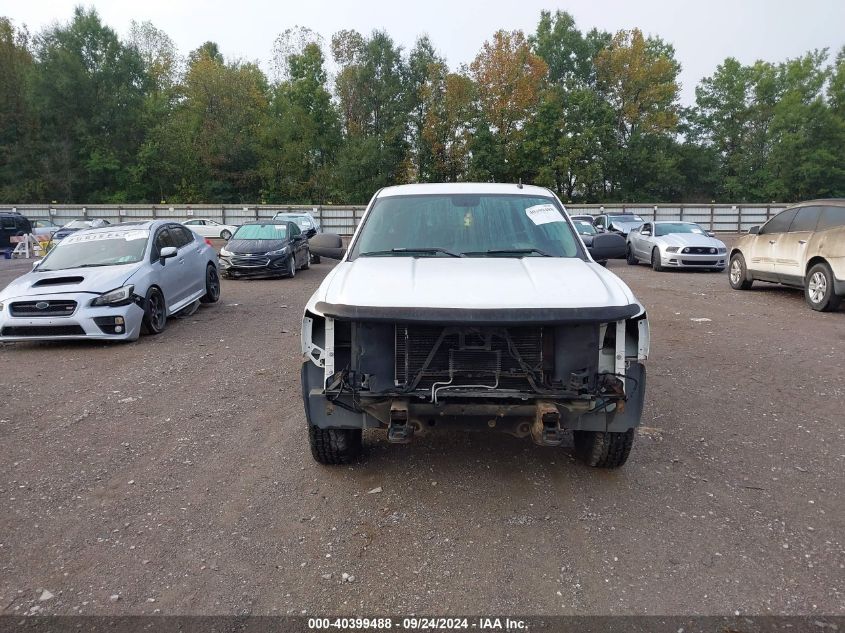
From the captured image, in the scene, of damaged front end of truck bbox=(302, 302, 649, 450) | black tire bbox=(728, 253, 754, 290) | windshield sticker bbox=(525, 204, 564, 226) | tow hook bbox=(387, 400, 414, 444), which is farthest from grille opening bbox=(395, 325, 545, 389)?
black tire bbox=(728, 253, 754, 290)

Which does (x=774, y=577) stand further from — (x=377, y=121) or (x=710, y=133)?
(x=710, y=133)

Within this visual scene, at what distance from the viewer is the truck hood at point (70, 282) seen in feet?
28.1

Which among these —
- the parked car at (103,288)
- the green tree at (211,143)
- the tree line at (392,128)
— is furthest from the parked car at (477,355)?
the green tree at (211,143)

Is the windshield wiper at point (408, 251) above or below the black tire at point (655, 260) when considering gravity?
above

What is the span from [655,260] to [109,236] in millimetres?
14758

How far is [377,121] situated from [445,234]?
167 feet

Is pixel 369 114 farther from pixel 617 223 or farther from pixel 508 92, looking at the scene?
pixel 617 223

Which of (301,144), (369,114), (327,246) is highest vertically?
(369,114)

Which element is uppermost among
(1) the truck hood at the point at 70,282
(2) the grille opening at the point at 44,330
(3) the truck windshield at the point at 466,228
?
(3) the truck windshield at the point at 466,228

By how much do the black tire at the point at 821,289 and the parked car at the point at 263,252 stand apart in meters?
11.2

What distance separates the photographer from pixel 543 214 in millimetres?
5152

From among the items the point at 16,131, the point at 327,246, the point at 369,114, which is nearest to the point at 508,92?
the point at 369,114

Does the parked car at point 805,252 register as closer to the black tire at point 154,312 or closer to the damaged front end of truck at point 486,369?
the damaged front end of truck at point 486,369

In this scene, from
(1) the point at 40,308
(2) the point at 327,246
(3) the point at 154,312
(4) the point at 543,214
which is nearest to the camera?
(4) the point at 543,214
